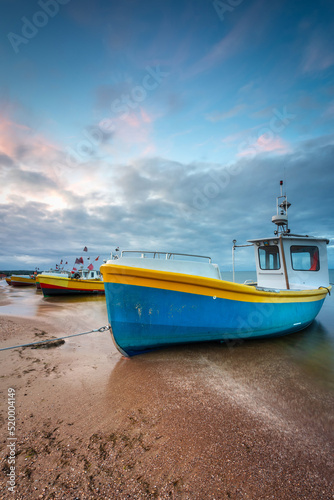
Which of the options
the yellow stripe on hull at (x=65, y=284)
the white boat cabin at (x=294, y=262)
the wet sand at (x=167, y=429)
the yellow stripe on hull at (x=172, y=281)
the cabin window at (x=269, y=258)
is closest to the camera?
the wet sand at (x=167, y=429)

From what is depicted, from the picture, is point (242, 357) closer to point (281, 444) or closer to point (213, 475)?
point (281, 444)

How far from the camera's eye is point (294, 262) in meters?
8.97

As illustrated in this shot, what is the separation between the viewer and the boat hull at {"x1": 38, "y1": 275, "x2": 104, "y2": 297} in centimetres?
1977

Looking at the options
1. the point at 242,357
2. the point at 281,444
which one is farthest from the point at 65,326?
the point at 281,444

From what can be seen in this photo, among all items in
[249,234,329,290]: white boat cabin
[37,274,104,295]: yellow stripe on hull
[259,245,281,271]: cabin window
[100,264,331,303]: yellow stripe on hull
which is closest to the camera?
[100,264,331,303]: yellow stripe on hull

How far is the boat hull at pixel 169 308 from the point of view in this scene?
4.68 metres

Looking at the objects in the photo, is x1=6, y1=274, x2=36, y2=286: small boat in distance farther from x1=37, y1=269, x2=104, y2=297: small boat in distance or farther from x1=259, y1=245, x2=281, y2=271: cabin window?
x1=259, y1=245, x2=281, y2=271: cabin window

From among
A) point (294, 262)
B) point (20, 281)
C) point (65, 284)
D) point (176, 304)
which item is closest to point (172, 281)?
point (176, 304)

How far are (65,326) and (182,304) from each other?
6620 millimetres

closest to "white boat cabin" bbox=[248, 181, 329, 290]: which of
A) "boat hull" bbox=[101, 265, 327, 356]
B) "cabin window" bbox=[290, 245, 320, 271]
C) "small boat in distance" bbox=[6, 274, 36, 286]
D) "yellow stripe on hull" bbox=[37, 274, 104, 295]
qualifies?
"cabin window" bbox=[290, 245, 320, 271]

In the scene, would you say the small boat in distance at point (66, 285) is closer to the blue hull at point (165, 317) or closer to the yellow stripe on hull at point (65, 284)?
the yellow stripe on hull at point (65, 284)

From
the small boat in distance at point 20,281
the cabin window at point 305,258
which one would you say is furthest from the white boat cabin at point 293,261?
the small boat in distance at point 20,281

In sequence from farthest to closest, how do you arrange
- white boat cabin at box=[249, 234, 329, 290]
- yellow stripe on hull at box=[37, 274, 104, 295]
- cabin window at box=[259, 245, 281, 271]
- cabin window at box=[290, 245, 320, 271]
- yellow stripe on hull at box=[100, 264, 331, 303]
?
yellow stripe on hull at box=[37, 274, 104, 295], cabin window at box=[259, 245, 281, 271], cabin window at box=[290, 245, 320, 271], white boat cabin at box=[249, 234, 329, 290], yellow stripe on hull at box=[100, 264, 331, 303]

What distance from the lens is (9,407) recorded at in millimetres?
3068
